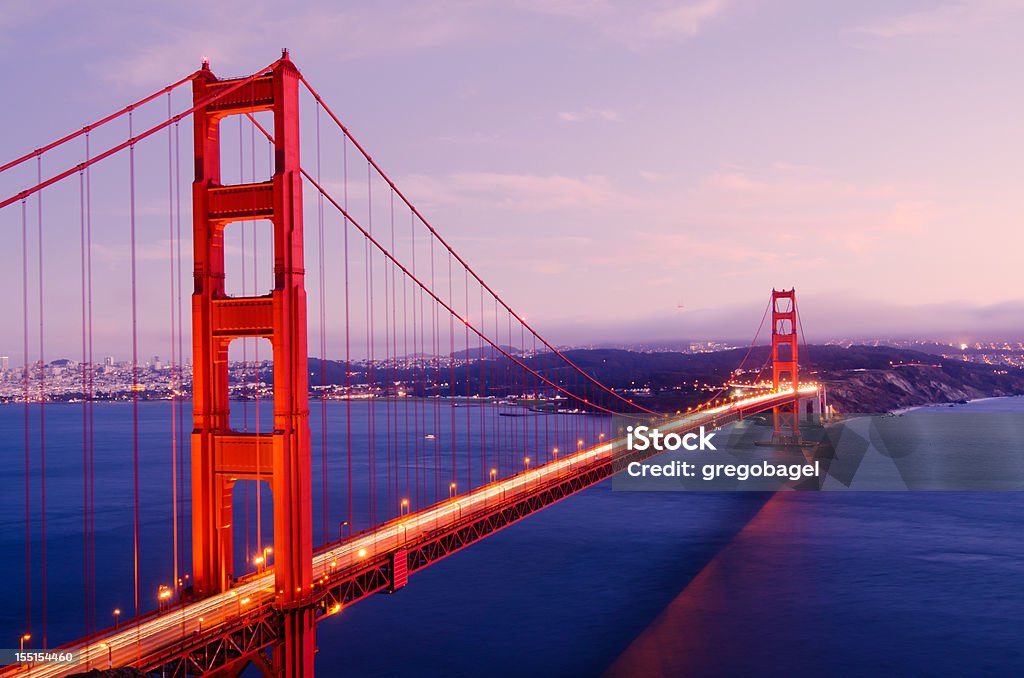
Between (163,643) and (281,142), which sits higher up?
(281,142)

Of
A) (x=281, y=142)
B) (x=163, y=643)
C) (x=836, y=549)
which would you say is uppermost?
(x=281, y=142)

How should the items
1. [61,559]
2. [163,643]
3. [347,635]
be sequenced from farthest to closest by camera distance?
[61,559] → [347,635] → [163,643]

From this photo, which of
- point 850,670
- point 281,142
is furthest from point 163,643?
point 850,670

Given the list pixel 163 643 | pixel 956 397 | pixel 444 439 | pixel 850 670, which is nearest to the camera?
pixel 163 643

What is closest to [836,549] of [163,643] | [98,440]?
[163,643]

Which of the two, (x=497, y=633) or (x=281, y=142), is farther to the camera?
(x=497, y=633)

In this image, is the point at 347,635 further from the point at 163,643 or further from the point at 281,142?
the point at 281,142
